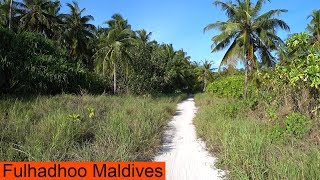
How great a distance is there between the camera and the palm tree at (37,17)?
33281mm

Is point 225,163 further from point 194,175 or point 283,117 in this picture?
point 283,117

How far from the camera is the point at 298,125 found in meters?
8.45

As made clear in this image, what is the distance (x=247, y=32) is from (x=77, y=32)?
70.4ft

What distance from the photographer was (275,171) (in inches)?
216

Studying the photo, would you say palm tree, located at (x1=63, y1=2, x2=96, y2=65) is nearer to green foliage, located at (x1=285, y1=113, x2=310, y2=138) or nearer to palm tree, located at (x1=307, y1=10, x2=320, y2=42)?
palm tree, located at (x1=307, y1=10, x2=320, y2=42)

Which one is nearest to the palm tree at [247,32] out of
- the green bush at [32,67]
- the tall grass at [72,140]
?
the green bush at [32,67]

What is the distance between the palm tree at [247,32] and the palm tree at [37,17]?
18154 mm

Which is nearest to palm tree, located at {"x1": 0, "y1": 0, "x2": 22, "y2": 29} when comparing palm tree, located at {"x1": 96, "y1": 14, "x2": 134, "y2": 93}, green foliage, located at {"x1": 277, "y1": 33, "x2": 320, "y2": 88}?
palm tree, located at {"x1": 96, "y1": 14, "x2": 134, "y2": 93}

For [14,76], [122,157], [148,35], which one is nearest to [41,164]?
[122,157]

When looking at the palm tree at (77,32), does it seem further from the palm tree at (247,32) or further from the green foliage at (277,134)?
the green foliage at (277,134)

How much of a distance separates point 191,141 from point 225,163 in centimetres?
327

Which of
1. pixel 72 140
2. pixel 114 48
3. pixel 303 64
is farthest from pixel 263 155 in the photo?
pixel 114 48

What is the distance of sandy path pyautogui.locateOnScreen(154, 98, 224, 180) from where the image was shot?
21.4 ft

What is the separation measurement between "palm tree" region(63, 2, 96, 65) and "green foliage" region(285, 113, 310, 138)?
31.5 m
